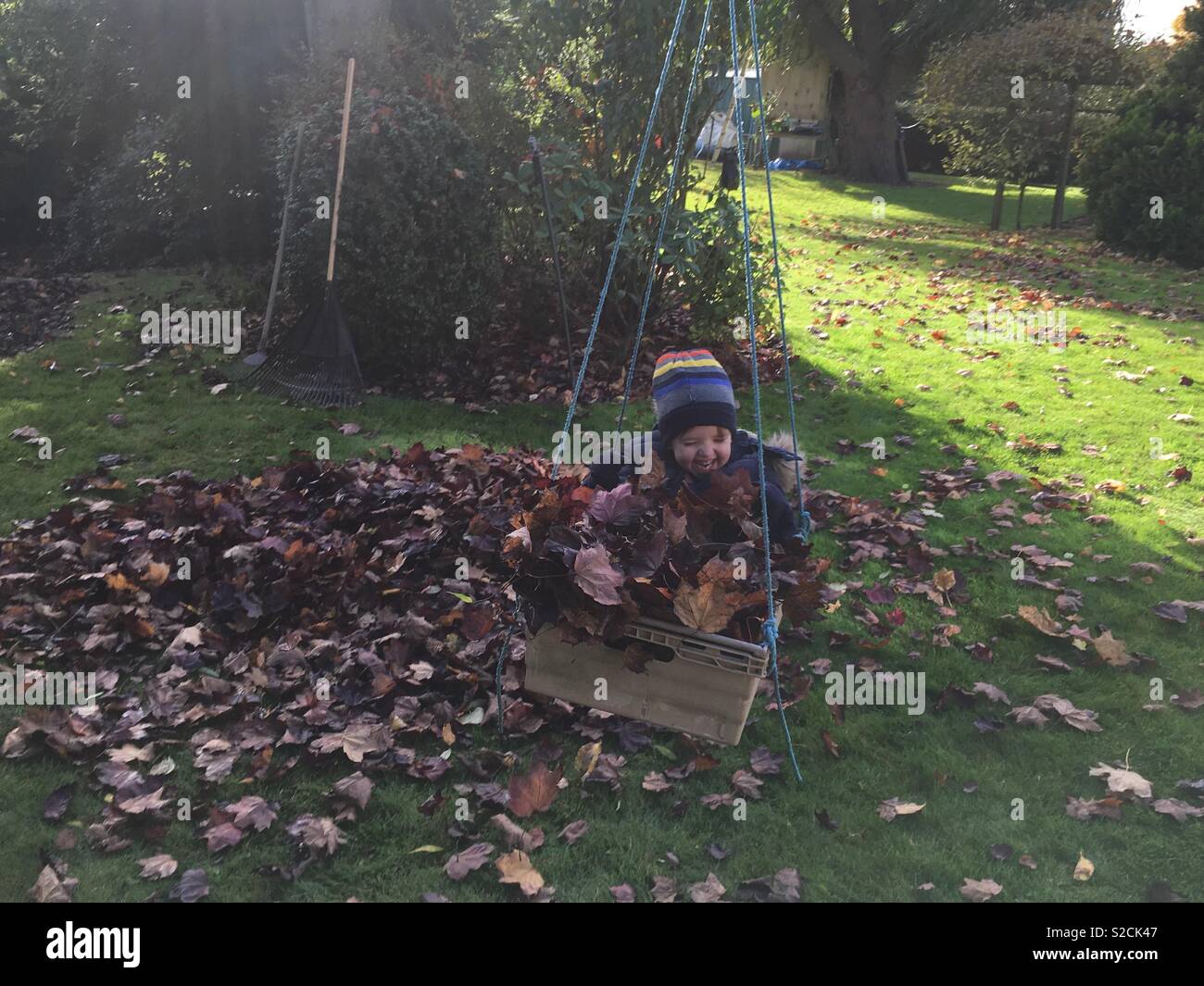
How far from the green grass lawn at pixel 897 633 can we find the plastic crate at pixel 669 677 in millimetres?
504

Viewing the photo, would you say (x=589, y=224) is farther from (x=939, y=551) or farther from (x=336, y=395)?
(x=939, y=551)

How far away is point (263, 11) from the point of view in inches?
460

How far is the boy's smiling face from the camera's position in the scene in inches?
171

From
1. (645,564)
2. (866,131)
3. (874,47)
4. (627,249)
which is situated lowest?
(645,564)

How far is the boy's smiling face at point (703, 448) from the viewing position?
4340 millimetres

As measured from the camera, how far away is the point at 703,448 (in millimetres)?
4336

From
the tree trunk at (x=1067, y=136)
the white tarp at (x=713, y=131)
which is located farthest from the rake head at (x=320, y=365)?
the tree trunk at (x=1067, y=136)

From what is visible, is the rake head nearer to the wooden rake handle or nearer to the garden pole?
the wooden rake handle

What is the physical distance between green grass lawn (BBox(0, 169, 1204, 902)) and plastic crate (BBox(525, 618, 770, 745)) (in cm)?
50

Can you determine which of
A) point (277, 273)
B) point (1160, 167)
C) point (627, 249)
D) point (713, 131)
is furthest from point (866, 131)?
point (277, 273)

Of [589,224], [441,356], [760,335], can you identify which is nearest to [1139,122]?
[760,335]

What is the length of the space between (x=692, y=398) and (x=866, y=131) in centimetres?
2298

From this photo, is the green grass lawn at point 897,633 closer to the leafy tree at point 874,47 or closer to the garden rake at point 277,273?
the garden rake at point 277,273

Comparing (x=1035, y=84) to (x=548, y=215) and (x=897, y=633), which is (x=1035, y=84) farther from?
(x=897, y=633)
